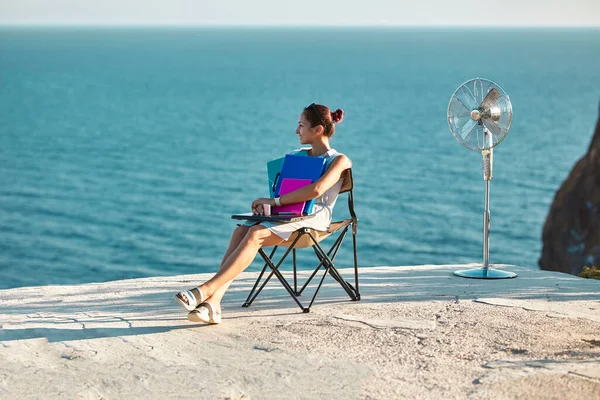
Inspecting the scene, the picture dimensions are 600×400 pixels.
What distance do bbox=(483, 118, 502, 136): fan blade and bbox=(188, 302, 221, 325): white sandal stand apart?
2.24 metres

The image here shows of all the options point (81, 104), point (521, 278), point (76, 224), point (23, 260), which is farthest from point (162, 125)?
point (521, 278)

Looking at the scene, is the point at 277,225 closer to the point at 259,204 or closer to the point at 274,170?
the point at 259,204

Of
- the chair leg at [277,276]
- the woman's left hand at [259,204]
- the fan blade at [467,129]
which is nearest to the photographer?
the chair leg at [277,276]

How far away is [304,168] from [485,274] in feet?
5.02

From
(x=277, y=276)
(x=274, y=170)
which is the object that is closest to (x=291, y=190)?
(x=274, y=170)

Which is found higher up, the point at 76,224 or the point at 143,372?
the point at 143,372

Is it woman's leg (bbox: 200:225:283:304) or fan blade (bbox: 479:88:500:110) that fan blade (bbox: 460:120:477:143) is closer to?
fan blade (bbox: 479:88:500:110)

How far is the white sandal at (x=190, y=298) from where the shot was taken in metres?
4.16

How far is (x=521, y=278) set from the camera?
5.57 metres

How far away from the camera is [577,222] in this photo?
1452cm

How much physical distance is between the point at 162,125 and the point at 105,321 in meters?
45.9

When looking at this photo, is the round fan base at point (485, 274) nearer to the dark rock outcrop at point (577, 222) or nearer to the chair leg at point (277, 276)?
the chair leg at point (277, 276)

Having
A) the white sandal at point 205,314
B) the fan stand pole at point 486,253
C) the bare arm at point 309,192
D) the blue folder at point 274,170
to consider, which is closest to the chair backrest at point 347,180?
the bare arm at point 309,192

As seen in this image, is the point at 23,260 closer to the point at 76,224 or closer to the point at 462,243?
the point at 76,224
